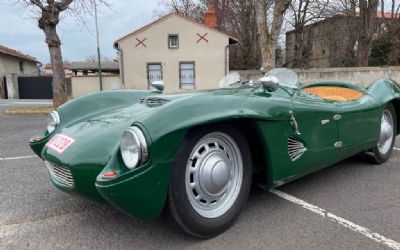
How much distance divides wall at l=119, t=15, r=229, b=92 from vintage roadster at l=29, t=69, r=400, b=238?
63.2 ft

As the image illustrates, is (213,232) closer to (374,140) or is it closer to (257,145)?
(257,145)

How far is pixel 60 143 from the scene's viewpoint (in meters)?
2.56

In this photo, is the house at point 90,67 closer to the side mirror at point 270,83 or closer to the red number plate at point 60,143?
the red number plate at point 60,143

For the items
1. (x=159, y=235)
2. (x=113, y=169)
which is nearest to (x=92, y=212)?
(x=159, y=235)

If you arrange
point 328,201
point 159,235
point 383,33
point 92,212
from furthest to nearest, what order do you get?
1. point 383,33
2. point 328,201
3. point 92,212
4. point 159,235

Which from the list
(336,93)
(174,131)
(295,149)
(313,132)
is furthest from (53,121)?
(336,93)

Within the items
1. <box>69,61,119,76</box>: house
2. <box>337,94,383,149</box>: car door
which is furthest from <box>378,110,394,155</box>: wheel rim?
<box>69,61,119,76</box>: house

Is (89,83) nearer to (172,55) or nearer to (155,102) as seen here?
(172,55)

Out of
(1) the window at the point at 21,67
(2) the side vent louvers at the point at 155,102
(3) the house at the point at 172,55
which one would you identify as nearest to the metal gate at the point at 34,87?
(1) the window at the point at 21,67

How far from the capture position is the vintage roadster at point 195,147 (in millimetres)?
2012

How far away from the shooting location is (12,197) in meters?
3.11

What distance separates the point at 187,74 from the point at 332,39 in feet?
41.3

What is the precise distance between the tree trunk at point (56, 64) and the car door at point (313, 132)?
11219 millimetres

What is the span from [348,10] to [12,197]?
2463 centimetres
